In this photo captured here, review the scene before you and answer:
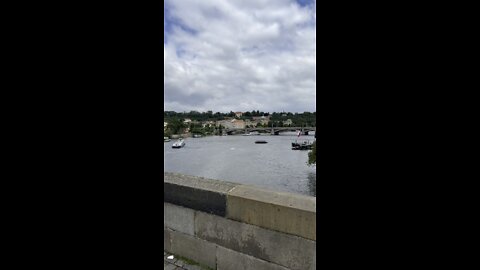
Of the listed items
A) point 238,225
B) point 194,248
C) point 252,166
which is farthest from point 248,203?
point 252,166

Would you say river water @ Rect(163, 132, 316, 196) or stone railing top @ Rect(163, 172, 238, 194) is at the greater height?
stone railing top @ Rect(163, 172, 238, 194)

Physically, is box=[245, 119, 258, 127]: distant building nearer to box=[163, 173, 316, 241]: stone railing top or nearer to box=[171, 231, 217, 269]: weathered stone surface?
box=[163, 173, 316, 241]: stone railing top

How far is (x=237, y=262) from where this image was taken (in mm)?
2148

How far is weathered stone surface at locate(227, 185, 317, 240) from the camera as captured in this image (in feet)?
6.01

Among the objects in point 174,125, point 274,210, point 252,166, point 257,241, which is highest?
point 174,125

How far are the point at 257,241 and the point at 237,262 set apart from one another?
9.1 inches

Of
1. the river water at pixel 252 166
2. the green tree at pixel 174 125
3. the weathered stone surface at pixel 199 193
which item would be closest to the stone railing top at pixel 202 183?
the weathered stone surface at pixel 199 193

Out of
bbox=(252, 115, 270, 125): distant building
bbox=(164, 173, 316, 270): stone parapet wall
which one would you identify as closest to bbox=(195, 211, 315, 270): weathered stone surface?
bbox=(164, 173, 316, 270): stone parapet wall

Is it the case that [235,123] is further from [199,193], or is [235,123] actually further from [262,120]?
[199,193]

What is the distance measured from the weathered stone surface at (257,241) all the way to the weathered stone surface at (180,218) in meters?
0.06
